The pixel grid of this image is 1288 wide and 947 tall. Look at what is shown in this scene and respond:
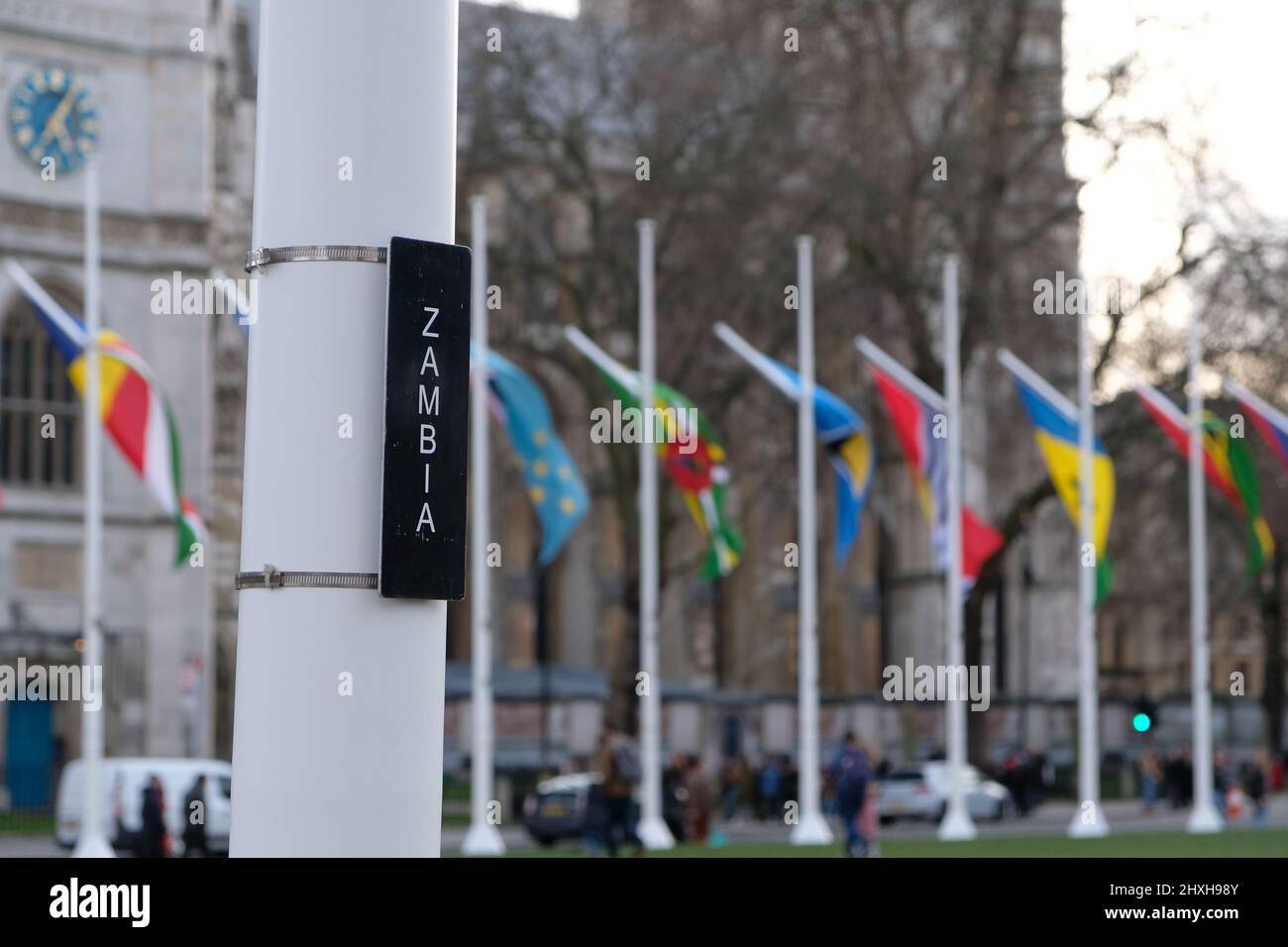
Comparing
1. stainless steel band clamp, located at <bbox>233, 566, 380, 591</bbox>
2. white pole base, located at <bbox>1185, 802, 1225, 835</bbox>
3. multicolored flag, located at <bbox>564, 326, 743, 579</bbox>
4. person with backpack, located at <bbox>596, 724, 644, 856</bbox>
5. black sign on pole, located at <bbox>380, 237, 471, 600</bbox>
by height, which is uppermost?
multicolored flag, located at <bbox>564, 326, 743, 579</bbox>

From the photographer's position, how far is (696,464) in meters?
32.0

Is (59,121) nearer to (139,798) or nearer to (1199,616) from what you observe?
(139,798)

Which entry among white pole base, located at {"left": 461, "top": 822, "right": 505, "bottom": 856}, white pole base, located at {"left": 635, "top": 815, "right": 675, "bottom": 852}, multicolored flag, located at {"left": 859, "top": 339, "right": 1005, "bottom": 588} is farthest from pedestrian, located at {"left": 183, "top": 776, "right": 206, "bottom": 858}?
multicolored flag, located at {"left": 859, "top": 339, "right": 1005, "bottom": 588}

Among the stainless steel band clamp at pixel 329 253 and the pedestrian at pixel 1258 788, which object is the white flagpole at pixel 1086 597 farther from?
the stainless steel band clamp at pixel 329 253

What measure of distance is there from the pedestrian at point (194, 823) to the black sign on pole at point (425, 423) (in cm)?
2769

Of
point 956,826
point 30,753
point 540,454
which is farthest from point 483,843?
point 30,753

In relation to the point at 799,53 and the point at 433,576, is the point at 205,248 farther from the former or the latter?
the point at 433,576

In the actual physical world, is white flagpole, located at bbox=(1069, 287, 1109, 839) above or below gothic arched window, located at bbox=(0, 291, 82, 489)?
below

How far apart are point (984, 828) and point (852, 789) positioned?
13389 mm

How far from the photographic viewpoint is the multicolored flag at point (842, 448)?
106 feet

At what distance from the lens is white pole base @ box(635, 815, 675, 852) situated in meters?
32.7

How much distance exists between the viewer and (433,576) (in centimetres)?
345

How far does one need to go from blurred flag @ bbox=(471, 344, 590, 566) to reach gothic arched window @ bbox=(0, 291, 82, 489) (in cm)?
1910

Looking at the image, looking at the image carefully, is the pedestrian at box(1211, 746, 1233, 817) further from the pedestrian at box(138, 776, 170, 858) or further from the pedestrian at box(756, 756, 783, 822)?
the pedestrian at box(138, 776, 170, 858)
